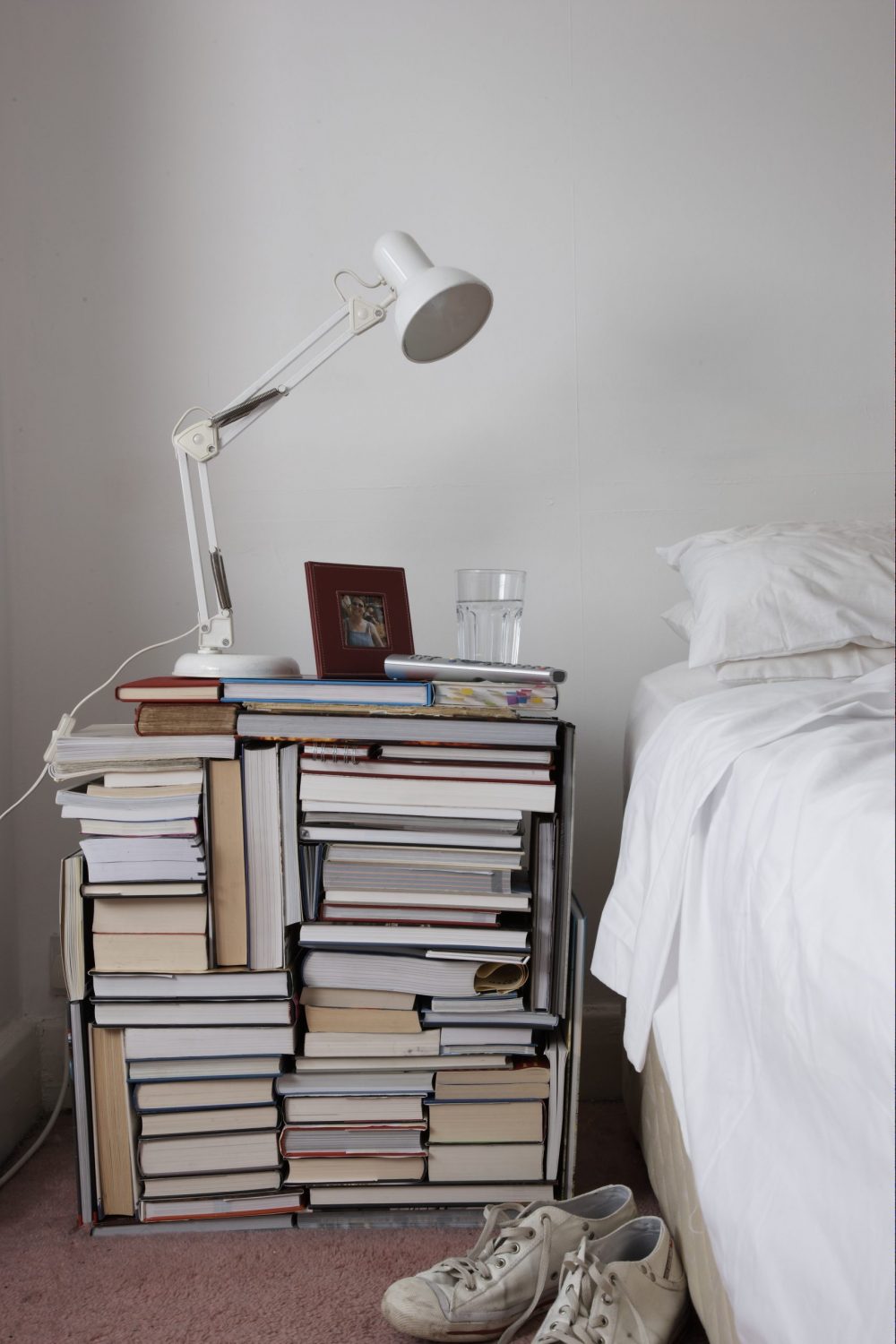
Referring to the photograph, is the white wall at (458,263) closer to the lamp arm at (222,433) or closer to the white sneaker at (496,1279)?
the lamp arm at (222,433)

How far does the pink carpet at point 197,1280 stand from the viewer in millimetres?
1138

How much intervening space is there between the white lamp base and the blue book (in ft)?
0.15

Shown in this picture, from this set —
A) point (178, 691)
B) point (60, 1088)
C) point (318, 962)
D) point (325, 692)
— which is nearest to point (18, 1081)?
point (60, 1088)

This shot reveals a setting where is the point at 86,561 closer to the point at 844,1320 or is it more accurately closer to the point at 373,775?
the point at 373,775

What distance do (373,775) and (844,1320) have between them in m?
0.82

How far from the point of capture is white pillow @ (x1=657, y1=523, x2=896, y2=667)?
49.3 inches

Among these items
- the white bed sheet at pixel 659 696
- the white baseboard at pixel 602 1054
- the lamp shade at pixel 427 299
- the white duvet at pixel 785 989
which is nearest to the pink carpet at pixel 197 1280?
the white baseboard at pixel 602 1054

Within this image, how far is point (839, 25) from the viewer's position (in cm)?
169

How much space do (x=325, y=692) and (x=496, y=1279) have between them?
696 millimetres

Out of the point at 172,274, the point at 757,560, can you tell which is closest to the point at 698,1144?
the point at 757,560

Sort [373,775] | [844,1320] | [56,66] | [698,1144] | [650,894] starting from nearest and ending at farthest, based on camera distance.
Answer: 1. [844,1320]
2. [698,1144]
3. [650,894]
4. [373,775]
5. [56,66]

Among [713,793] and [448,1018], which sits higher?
[713,793]

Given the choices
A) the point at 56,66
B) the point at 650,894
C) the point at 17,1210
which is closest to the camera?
the point at 650,894

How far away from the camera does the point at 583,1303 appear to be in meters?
1.02
